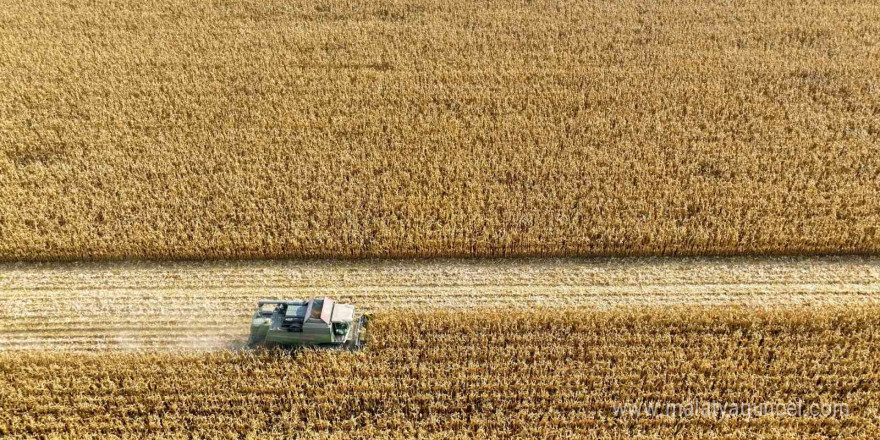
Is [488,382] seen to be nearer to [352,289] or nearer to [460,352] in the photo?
[460,352]

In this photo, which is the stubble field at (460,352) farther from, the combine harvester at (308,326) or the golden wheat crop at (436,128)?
the golden wheat crop at (436,128)

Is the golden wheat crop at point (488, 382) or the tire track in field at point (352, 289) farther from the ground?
the tire track in field at point (352, 289)

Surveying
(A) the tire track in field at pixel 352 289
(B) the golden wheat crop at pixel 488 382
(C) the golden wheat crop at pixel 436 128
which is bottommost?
(B) the golden wheat crop at pixel 488 382

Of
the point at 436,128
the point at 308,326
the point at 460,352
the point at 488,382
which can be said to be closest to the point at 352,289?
the point at 308,326

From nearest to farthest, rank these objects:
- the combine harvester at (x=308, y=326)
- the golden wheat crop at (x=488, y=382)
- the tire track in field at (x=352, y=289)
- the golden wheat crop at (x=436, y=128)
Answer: the golden wheat crop at (x=488, y=382)
the combine harvester at (x=308, y=326)
the tire track in field at (x=352, y=289)
the golden wheat crop at (x=436, y=128)

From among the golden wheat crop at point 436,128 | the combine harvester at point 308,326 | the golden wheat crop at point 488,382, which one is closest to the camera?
the golden wheat crop at point 488,382

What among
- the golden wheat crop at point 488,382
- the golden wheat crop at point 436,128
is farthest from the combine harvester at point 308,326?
the golden wheat crop at point 436,128

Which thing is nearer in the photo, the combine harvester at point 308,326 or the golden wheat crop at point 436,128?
the combine harvester at point 308,326

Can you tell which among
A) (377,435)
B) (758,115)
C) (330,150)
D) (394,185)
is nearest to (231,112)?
(330,150)
